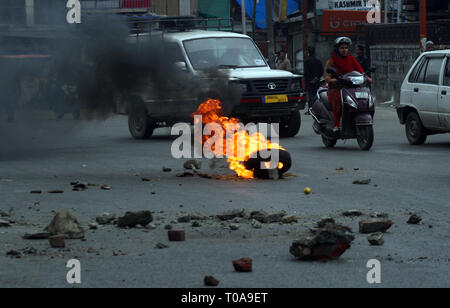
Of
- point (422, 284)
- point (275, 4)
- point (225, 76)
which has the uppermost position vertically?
point (275, 4)

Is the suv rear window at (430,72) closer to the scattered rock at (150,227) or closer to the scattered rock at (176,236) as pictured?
the scattered rock at (150,227)

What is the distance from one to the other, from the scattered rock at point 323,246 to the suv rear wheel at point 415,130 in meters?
9.66

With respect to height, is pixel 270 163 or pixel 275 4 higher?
pixel 275 4

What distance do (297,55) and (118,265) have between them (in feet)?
142

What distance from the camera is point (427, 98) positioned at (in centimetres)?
1564

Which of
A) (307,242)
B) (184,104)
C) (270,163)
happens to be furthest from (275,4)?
(307,242)

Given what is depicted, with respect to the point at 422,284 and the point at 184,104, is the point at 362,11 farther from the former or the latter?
the point at 422,284

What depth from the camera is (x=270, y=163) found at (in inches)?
457

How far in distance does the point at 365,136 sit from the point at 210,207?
21.0 feet

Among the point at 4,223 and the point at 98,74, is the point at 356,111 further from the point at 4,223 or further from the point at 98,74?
the point at 4,223

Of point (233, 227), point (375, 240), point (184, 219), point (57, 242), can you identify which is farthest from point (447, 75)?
point (57, 242)

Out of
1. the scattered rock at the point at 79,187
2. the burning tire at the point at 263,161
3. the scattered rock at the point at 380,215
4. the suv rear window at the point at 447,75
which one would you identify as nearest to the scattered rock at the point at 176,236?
the scattered rock at the point at 380,215

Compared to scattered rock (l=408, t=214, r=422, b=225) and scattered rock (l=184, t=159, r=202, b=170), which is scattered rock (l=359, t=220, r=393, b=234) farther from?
scattered rock (l=184, t=159, r=202, b=170)

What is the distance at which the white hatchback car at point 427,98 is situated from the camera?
50.0 feet
